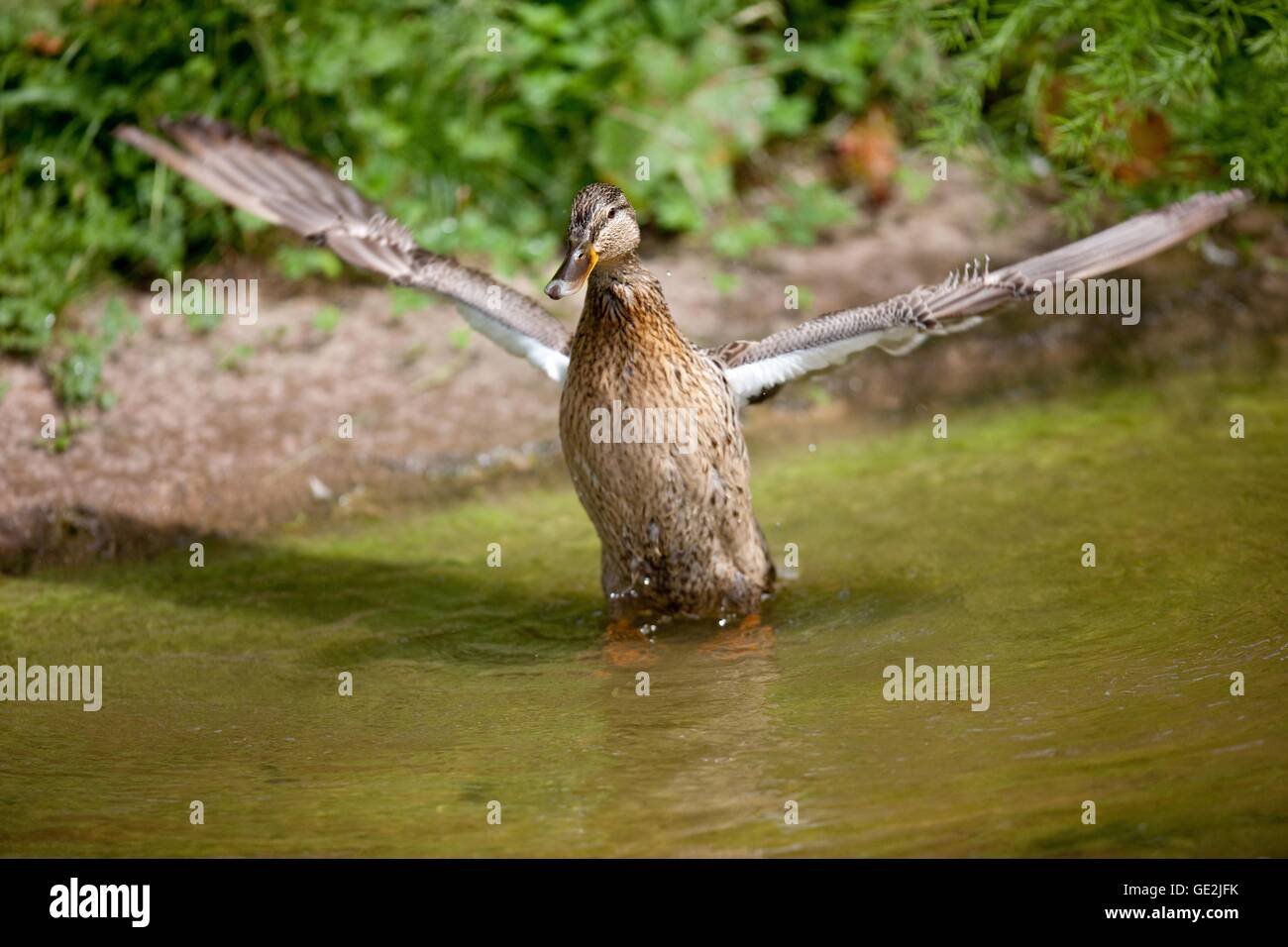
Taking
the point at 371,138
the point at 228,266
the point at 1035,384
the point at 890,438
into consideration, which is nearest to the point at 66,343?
the point at 228,266

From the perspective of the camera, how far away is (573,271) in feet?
15.9

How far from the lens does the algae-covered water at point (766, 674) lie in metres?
3.70

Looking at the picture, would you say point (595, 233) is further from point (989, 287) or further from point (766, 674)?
point (766, 674)

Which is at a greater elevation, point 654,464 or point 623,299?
point 623,299

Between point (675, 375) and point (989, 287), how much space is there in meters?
1.15

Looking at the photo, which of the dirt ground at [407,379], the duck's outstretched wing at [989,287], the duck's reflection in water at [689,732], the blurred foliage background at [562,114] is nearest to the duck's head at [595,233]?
the duck's outstretched wing at [989,287]

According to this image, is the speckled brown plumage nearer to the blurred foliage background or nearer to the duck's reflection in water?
the duck's reflection in water

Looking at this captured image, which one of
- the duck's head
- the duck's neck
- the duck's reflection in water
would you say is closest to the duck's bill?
the duck's head

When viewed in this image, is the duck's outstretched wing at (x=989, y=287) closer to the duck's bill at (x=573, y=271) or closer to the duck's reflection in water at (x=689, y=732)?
the duck's bill at (x=573, y=271)

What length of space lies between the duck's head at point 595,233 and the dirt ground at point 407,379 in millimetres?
1651

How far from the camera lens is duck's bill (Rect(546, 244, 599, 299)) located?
4672 mm

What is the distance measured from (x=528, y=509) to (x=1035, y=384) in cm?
279

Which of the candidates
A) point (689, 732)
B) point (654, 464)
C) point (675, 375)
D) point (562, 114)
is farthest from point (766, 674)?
point (562, 114)

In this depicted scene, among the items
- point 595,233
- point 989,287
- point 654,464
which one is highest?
point 595,233
